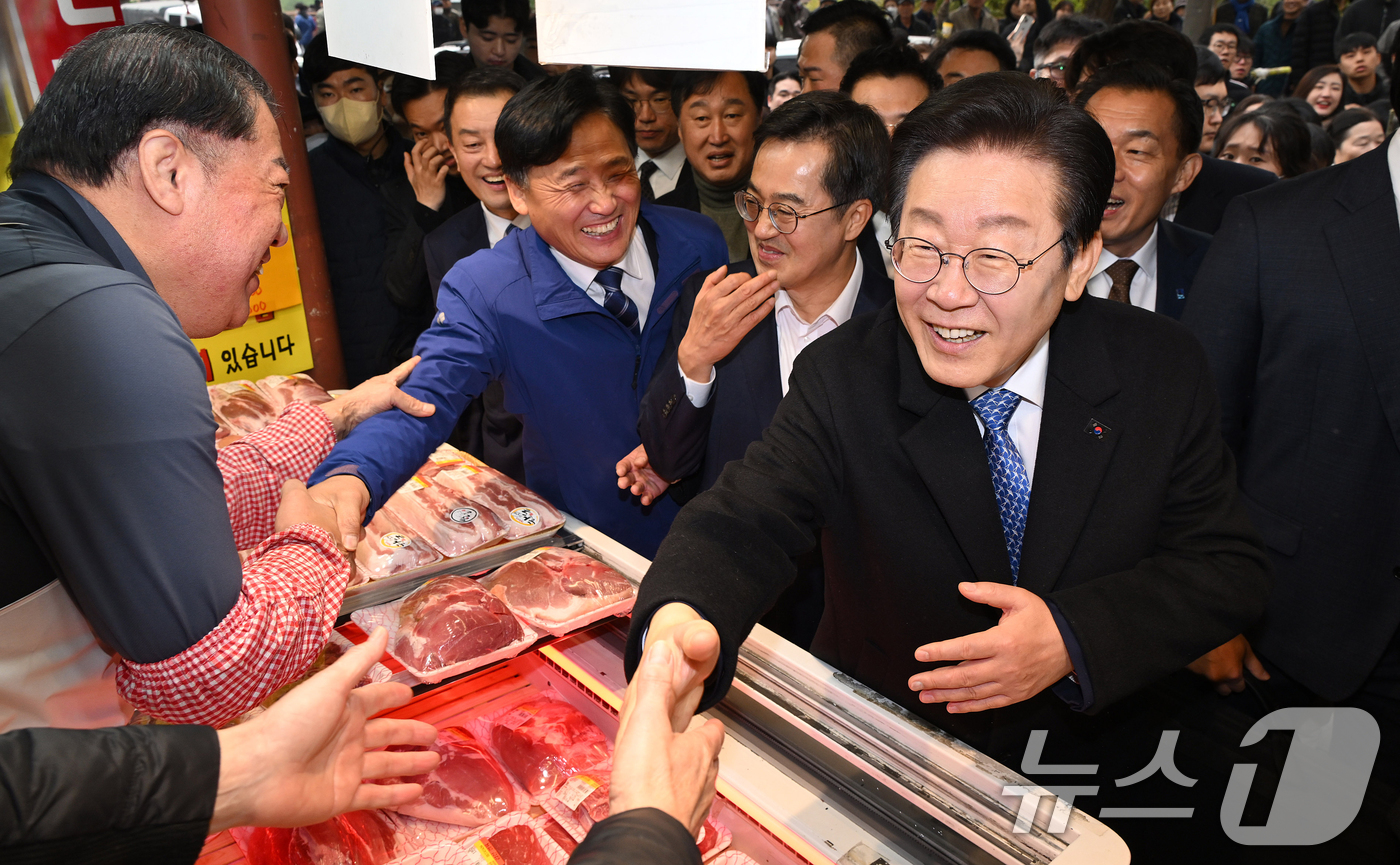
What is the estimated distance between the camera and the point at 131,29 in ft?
4.42

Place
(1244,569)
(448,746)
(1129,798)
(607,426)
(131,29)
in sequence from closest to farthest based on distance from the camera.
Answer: (131,29) < (1244,569) < (448,746) < (1129,798) < (607,426)

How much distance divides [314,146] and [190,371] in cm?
322

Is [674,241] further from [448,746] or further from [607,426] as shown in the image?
[448,746]

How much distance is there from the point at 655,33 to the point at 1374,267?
1713 mm

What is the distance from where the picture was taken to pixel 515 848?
4.59ft

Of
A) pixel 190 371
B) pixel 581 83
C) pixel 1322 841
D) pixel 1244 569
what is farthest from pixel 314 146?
pixel 1322 841

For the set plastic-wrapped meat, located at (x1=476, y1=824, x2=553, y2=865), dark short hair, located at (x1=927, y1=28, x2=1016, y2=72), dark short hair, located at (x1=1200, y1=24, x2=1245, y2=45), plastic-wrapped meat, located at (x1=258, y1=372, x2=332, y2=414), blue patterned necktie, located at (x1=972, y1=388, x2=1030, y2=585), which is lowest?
plastic-wrapped meat, located at (x1=476, y1=824, x2=553, y2=865)

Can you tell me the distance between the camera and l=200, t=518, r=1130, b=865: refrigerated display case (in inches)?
47.3

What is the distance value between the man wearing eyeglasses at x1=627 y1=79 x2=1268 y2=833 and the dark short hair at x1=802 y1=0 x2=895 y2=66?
250cm

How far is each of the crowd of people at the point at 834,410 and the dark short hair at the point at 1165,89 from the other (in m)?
0.01

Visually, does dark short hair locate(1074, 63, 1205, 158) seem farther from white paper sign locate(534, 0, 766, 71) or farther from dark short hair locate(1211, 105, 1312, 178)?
dark short hair locate(1211, 105, 1312, 178)

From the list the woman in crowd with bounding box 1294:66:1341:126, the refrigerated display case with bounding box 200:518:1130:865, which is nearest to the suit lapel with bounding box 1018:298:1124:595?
the refrigerated display case with bounding box 200:518:1130:865

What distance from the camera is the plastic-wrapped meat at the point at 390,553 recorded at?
76.9 inches

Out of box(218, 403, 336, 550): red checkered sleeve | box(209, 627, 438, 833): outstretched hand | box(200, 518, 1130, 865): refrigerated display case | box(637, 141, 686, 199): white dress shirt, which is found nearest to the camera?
box(209, 627, 438, 833): outstretched hand
